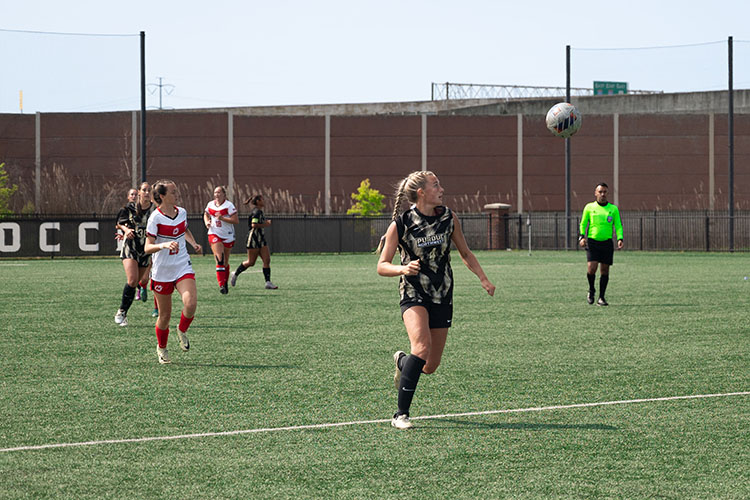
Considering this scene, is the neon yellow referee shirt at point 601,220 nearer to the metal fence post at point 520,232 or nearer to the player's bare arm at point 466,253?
the player's bare arm at point 466,253

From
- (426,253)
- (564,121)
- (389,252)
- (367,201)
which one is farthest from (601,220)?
(367,201)

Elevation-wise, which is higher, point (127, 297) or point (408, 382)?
point (127, 297)

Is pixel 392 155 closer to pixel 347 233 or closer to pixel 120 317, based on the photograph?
pixel 347 233

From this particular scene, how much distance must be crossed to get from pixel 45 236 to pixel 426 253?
1299 inches

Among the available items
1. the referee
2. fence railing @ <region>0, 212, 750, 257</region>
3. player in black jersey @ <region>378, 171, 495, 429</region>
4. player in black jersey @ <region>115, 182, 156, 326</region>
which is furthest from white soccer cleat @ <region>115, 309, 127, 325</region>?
fence railing @ <region>0, 212, 750, 257</region>

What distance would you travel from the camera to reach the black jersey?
13570mm

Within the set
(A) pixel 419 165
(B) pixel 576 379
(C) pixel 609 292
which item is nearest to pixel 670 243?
(A) pixel 419 165

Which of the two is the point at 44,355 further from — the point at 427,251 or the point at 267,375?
the point at 427,251

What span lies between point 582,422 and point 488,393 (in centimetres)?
134

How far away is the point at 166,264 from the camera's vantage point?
9.98 m

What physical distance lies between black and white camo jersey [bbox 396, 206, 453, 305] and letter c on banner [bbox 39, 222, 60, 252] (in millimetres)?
32675

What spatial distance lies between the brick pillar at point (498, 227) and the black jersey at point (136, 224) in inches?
1366

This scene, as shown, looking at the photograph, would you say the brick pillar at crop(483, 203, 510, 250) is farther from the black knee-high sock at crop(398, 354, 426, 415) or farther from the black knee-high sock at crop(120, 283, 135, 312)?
the black knee-high sock at crop(398, 354, 426, 415)

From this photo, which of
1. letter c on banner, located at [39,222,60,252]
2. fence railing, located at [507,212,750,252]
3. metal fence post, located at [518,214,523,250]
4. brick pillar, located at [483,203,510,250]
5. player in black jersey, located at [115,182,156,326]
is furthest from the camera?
fence railing, located at [507,212,750,252]
